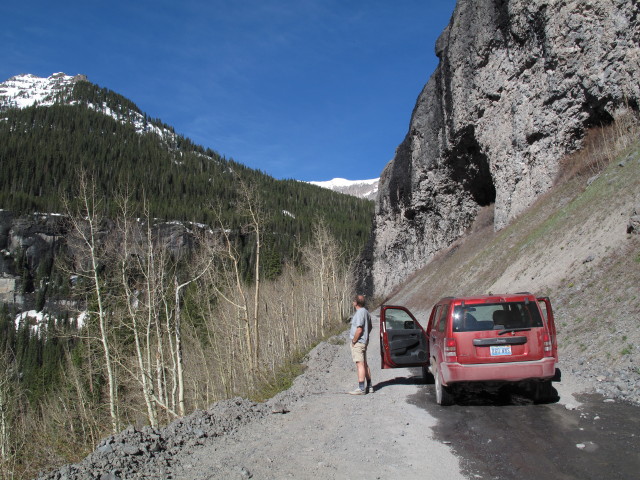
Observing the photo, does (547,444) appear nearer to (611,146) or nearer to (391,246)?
(611,146)

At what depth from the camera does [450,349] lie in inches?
274

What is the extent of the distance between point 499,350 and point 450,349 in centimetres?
73

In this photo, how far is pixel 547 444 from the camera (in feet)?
16.6

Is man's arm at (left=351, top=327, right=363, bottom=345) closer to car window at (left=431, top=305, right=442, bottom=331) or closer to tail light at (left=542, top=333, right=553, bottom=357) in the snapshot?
car window at (left=431, top=305, right=442, bottom=331)

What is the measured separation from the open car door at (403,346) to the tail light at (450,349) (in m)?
2.09

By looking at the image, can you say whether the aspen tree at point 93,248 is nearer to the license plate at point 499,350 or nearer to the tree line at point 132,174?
the license plate at point 499,350

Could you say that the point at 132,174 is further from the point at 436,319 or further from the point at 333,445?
the point at 333,445

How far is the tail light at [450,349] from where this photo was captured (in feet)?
22.7

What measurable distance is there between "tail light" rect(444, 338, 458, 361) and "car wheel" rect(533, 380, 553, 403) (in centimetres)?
142

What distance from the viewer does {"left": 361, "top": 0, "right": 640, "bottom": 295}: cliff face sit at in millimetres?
21859

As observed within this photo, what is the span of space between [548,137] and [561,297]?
55.2ft

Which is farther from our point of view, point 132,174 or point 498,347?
point 132,174

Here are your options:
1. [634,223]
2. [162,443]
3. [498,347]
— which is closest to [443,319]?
[498,347]

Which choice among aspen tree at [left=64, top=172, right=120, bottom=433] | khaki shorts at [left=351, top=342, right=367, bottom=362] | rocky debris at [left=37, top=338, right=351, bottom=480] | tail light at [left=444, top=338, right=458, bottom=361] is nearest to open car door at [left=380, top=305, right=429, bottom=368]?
khaki shorts at [left=351, top=342, right=367, bottom=362]
